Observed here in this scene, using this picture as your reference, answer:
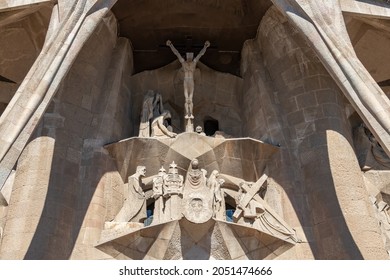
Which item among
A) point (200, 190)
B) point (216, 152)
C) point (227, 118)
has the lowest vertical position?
point (200, 190)

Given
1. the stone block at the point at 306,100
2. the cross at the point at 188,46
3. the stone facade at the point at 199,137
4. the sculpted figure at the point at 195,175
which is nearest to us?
the stone facade at the point at 199,137

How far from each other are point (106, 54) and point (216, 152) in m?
3.02

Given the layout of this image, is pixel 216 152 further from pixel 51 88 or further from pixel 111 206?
pixel 51 88

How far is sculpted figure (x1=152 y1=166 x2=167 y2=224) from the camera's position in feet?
28.3

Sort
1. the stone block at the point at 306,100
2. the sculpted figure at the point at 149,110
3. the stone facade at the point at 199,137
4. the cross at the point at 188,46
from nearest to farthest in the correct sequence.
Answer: the stone facade at the point at 199,137, the stone block at the point at 306,100, the sculpted figure at the point at 149,110, the cross at the point at 188,46

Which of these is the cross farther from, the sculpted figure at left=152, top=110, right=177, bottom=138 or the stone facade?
the sculpted figure at left=152, top=110, right=177, bottom=138

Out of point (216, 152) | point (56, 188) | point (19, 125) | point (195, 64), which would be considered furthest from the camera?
point (195, 64)

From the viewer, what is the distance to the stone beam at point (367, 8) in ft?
27.2

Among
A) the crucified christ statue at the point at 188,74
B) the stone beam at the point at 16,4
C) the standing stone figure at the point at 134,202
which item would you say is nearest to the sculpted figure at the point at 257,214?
the standing stone figure at the point at 134,202

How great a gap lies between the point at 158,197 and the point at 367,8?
4749mm

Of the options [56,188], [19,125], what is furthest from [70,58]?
[56,188]

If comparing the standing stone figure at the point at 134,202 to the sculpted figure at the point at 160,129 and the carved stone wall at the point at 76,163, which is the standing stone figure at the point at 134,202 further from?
the sculpted figure at the point at 160,129

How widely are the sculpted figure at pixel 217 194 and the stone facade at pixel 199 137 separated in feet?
0.09

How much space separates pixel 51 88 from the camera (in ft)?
22.8
